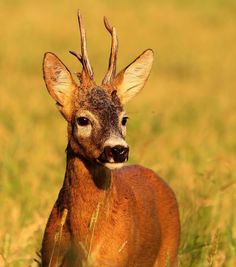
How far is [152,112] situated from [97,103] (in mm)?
983

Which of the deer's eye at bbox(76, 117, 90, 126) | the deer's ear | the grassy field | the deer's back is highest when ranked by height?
the deer's ear

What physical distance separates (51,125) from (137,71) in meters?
7.28

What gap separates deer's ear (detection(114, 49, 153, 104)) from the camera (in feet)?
22.3

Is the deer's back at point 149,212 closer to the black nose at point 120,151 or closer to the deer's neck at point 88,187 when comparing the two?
the deer's neck at point 88,187

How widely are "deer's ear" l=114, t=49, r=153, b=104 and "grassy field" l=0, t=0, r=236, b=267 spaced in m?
1.09

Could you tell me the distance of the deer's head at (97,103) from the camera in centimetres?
605

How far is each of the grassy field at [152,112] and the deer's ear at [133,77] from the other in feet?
3.57

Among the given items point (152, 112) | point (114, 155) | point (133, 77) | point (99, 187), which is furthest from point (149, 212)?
point (114, 155)

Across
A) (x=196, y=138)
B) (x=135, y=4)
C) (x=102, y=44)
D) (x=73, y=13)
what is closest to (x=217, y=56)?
(x=102, y=44)

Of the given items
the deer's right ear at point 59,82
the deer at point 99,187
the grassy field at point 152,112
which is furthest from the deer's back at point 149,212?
the deer's right ear at point 59,82

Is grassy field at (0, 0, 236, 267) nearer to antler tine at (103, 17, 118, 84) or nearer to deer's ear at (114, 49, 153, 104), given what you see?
deer's ear at (114, 49, 153, 104)

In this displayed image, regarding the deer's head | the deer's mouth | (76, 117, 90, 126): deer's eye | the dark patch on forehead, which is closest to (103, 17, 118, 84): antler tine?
the deer's head

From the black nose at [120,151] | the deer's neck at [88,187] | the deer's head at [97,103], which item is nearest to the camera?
the black nose at [120,151]

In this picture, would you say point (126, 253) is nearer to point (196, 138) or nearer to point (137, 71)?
point (137, 71)
